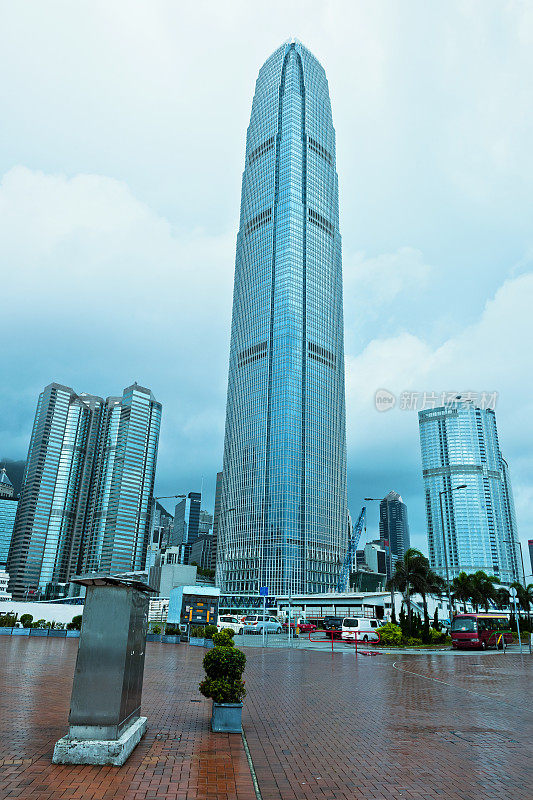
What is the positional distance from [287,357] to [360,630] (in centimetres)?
11027

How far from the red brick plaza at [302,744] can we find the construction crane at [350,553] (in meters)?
137

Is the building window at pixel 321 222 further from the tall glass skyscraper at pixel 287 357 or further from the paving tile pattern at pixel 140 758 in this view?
the paving tile pattern at pixel 140 758

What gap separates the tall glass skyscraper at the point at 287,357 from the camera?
145500 millimetres

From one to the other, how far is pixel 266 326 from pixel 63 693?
486ft

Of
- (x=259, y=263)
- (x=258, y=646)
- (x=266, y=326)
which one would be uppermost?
(x=259, y=263)

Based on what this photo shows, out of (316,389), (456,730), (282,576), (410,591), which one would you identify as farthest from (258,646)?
(316,389)

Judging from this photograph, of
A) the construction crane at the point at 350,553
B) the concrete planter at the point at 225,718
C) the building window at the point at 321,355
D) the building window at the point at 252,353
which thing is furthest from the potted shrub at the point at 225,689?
the building window at the point at 321,355

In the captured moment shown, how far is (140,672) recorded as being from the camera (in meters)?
10.4

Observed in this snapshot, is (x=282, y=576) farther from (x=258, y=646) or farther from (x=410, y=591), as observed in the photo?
(x=258, y=646)

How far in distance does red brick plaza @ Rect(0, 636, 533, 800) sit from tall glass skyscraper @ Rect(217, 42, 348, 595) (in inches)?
4800

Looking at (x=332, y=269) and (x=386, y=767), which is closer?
(x=386, y=767)

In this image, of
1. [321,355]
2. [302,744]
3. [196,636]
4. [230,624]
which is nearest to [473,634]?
[196,636]

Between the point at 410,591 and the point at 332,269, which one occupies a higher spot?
the point at 332,269

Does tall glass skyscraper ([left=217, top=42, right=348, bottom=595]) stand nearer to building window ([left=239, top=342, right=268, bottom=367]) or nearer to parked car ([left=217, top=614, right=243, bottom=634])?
building window ([left=239, top=342, right=268, bottom=367])
